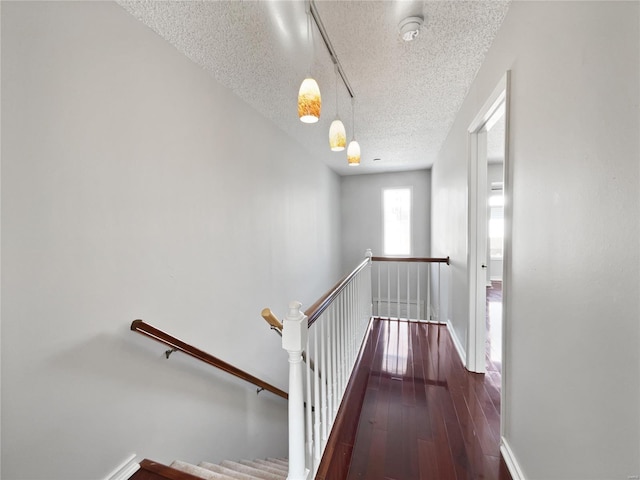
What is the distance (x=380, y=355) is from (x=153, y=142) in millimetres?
2737

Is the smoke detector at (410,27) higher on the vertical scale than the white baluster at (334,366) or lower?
higher

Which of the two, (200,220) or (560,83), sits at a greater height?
(560,83)

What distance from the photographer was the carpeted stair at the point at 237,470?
1505 mm

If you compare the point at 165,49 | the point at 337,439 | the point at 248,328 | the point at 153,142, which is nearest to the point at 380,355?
the point at 337,439

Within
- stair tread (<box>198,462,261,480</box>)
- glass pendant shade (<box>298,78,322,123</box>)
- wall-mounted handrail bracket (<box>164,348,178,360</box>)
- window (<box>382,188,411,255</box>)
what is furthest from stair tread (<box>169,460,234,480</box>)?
window (<box>382,188,411,255</box>)

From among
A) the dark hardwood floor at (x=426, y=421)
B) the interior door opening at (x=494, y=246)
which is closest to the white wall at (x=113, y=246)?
the dark hardwood floor at (x=426, y=421)

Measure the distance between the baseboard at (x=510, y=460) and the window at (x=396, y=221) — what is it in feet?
13.8

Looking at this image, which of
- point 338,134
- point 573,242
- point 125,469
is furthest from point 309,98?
point 125,469

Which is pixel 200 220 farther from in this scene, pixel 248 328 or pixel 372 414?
pixel 372 414

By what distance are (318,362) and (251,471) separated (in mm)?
1119

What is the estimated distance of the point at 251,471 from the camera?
185cm

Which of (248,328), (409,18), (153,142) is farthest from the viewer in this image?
(248,328)

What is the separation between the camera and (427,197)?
532cm

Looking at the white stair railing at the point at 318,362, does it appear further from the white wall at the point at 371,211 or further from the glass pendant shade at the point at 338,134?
the white wall at the point at 371,211
